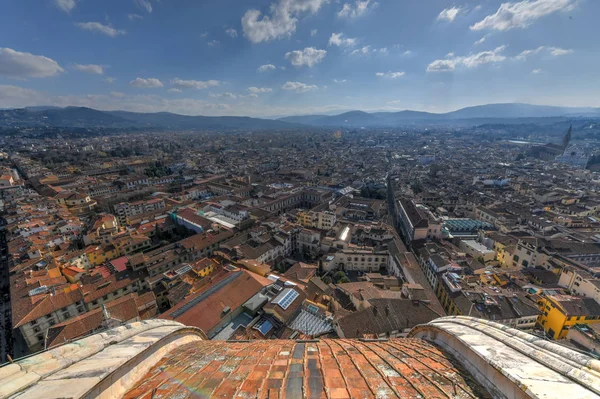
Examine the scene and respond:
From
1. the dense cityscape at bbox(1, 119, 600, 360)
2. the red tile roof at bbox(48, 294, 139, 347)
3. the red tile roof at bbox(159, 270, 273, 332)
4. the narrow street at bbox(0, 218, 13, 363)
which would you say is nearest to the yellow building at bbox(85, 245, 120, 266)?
the dense cityscape at bbox(1, 119, 600, 360)

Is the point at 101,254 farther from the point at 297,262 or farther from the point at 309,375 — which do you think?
the point at 309,375

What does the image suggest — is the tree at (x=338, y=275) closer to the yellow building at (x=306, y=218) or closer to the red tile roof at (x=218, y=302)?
the red tile roof at (x=218, y=302)

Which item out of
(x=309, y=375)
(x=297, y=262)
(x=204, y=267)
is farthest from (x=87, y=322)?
(x=309, y=375)

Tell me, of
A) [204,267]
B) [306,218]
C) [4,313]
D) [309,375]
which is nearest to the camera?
[309,375]

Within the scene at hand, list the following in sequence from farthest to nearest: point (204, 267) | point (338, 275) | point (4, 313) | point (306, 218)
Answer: point (306, 218) → point (338, 275) → point (204, 267) → point (4, 313)

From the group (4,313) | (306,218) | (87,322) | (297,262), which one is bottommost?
(4,313)

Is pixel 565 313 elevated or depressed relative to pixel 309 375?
depressed

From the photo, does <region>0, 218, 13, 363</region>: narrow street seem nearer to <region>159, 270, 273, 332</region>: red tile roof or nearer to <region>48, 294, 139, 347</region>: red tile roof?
<region>48, 294, 139, 347</region>: red tile roof
